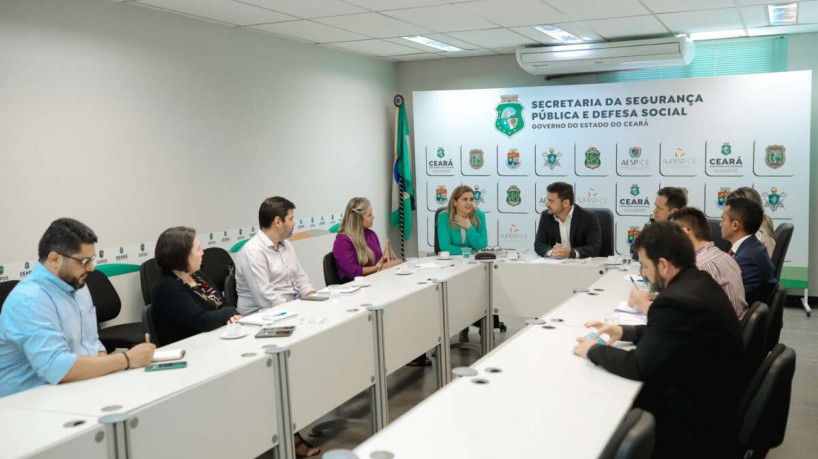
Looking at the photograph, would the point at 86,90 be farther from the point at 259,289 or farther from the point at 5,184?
the point at 259,289

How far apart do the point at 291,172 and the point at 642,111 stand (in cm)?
352

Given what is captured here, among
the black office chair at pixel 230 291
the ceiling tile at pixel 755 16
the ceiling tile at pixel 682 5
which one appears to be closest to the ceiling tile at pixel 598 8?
the ceiling tile at pixel 682 5

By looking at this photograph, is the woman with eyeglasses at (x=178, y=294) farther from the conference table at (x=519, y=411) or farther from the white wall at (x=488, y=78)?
the white wall at (x=488, y=78)

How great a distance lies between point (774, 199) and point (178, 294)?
556 centimetres

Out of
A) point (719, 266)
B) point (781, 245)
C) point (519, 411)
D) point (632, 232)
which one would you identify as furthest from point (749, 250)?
point (632, 232)

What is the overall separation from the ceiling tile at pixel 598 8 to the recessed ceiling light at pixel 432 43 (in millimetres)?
1582

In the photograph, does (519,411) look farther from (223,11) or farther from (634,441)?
(223,11)

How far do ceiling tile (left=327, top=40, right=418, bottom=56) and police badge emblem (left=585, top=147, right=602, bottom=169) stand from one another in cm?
211

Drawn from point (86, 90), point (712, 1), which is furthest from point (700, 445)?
point (86, 90)

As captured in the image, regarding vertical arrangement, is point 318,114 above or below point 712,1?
below

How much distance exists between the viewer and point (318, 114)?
692 centimetres

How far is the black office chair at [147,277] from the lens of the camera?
478 centimetres

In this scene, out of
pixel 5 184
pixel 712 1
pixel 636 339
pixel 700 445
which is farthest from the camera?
pixel 712 1

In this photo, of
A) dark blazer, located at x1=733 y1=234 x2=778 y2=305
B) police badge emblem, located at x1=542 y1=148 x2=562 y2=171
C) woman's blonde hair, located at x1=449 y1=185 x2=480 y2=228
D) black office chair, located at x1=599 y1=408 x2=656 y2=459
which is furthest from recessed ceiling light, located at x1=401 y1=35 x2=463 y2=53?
black office chair, located at x1=599 y1=408 x2=656 y2=459
